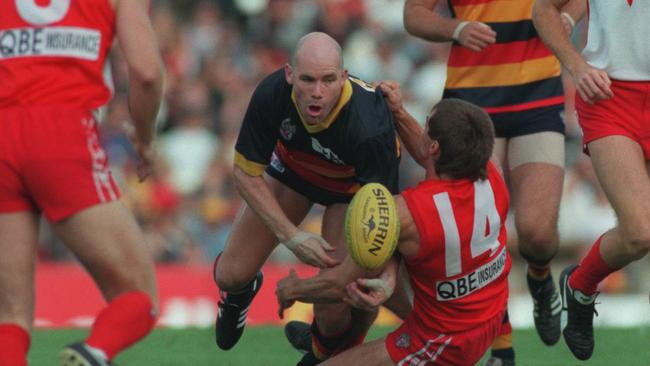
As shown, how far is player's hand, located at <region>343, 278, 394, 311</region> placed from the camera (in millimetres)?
6434

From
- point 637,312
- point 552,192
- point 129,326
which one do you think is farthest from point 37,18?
point 637,312

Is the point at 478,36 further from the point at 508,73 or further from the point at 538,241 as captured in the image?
the point at 538,241

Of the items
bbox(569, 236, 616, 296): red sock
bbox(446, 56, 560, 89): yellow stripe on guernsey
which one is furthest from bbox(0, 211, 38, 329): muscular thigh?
bbox(446, 56, 560, 89): yellow stripe on guernsey

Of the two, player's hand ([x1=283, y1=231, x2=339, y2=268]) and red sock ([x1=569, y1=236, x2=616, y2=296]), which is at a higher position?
player's hand ([x1=283, y1=231, x2=339, y2=268])

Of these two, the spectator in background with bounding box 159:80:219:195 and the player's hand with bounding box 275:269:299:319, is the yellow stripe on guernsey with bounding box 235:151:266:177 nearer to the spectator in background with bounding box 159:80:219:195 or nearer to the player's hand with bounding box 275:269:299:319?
the player's hand with bounding box 275:269:299:319

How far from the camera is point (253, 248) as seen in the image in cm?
812

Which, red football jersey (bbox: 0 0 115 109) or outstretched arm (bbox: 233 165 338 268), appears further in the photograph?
outstretched arm (bbox: 233 165 338 268)

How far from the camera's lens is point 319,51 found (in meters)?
6.95

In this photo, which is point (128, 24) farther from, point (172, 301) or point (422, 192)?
point (172, 301)

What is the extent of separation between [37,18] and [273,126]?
2.05 meters

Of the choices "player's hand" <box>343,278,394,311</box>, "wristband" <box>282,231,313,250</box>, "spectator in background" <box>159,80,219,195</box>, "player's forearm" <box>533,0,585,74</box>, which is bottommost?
"spectator in background" <box>159,80,219,195</box>

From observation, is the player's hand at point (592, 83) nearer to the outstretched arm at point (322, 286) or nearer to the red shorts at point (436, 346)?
the red shorts at point (436, 346)

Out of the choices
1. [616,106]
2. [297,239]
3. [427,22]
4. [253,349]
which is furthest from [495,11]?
[253,349]

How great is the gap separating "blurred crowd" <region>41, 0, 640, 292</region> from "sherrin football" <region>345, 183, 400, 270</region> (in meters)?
8.17
